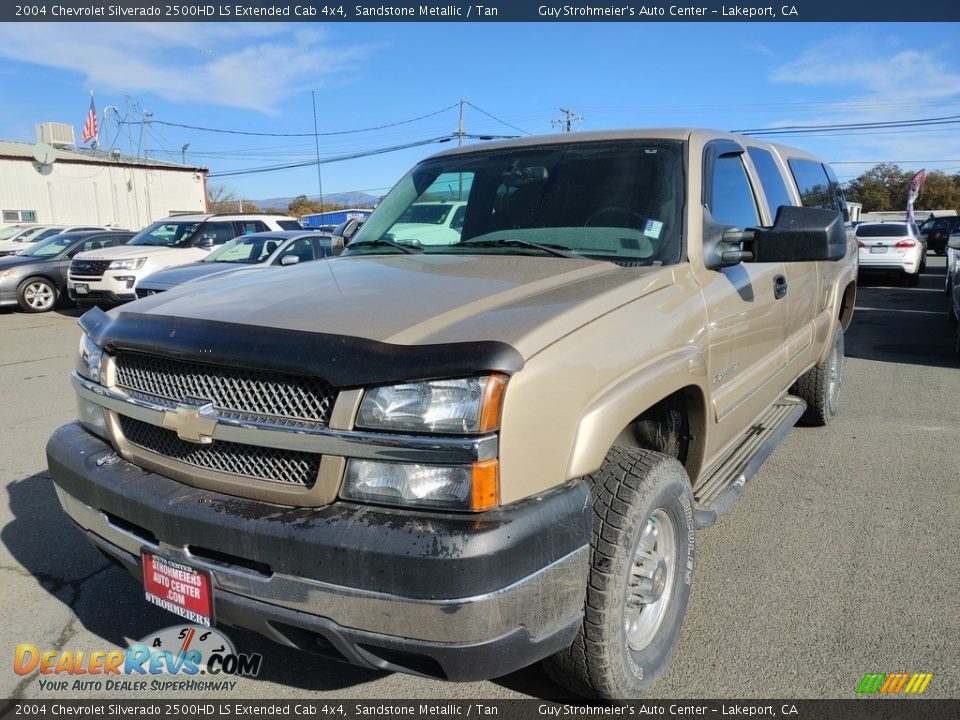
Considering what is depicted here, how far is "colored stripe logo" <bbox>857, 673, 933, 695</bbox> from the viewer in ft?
8.36

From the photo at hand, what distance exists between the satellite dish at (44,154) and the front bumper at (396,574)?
129 ft

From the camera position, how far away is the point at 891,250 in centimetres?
1706

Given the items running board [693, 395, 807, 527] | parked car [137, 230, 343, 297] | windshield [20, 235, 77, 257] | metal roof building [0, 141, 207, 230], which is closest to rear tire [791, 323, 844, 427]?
running board [693, 395, 807, 527]

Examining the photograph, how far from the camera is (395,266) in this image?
3041 millimetres

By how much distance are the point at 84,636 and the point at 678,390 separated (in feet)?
8.36

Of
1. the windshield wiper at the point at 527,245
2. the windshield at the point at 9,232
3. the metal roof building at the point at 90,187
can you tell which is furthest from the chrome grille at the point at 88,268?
the metal roof building at the point at 90,187

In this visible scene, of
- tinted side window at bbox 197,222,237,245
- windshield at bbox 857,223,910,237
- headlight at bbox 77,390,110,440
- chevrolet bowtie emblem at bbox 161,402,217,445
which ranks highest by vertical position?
tinted side window at bbox 197,222,237,245

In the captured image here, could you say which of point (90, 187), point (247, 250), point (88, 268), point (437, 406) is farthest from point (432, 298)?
point (90, 187)

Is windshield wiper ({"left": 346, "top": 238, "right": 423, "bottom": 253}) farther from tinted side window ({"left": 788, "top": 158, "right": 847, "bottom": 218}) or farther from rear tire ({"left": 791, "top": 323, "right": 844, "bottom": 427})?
rear tire ({"left": 791, "top": 323, "right": 844, "bottom": 427})

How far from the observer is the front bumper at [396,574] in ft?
5.92

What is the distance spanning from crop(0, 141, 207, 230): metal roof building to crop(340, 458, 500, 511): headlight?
39788 mm

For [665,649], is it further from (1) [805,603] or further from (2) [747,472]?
(2) [747,472]

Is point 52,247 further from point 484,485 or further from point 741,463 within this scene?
point 484,485

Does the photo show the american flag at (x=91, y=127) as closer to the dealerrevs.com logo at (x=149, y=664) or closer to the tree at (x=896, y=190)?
the dealerrevs.com logo at (x=149, y=664)
